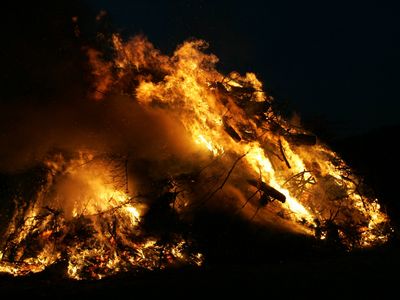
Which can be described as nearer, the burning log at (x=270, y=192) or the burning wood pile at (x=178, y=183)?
the burning wood pile at (x=178, y=183)

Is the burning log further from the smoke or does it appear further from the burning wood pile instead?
the smoke

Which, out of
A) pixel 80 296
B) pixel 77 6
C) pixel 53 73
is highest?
pixel 77 6

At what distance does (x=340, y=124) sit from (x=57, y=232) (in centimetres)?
674

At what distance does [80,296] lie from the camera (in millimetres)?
3576

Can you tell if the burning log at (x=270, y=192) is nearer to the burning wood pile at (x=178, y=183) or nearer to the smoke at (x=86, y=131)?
the burning wood pile at (x=178, y=183)

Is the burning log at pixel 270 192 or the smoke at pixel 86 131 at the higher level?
the smoke at pixel 86 131

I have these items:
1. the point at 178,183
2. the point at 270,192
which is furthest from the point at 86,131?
the point at 270,192

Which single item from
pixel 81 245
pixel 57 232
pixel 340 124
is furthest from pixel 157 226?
pixel 340 124

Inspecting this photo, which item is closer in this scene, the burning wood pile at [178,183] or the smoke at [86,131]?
the burning wood pile at [178,183]

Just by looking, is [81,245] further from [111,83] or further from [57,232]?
[111,83]

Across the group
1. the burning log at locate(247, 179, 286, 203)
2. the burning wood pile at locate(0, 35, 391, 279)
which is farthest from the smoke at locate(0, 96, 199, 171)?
the burning log at locate(247, 179, 286, 203)

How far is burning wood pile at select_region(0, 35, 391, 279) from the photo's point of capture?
17.4 ft

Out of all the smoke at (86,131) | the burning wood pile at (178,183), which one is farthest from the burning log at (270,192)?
the smoke at (86,131)

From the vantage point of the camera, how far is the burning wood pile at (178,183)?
17.4 feet
